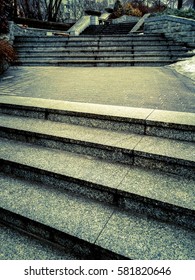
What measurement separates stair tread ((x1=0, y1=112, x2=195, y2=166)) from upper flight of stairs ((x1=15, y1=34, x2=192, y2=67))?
5133 millimetres

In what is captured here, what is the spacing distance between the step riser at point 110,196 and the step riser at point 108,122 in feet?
3.33

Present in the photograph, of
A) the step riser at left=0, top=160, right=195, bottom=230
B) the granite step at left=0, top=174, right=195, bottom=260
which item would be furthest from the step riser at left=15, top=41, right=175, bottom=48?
the granite step at left=0, top=174, right=195, bottom=260

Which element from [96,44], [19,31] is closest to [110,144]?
[96,44]

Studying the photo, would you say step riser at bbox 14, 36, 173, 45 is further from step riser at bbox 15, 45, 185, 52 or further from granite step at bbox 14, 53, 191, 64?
granite step at bbox 14, 53, 191, 64

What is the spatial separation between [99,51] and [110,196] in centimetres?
730

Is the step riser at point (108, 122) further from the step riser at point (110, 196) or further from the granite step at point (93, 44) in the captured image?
the granite step at point (93, 44)

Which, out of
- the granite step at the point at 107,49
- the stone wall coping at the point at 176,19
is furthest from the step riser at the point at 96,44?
the stone wall coping at the point at 176,19

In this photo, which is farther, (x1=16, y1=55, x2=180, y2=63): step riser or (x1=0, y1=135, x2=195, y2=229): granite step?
(x1=16, y1=55, x2=180, y2=63): step riser

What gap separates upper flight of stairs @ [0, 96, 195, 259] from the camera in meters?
1.76

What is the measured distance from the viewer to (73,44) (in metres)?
8.87

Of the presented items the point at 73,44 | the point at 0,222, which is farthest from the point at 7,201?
the point at 73,44

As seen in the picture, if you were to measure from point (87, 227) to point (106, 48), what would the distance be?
25.8 ft

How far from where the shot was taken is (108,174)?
87.7 inches

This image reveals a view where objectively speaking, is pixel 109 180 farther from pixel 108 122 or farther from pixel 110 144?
pixel 108 122
